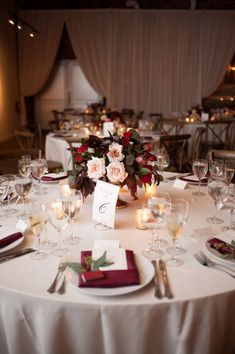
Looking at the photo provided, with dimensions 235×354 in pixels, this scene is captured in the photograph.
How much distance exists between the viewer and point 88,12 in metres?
8.40

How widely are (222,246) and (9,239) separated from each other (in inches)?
31.0

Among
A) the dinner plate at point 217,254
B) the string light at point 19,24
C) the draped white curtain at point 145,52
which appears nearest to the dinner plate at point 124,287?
the dinner plate at point 217,254

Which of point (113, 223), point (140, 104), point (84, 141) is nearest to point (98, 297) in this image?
point (113, 223)

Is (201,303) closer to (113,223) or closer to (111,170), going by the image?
(113,223)

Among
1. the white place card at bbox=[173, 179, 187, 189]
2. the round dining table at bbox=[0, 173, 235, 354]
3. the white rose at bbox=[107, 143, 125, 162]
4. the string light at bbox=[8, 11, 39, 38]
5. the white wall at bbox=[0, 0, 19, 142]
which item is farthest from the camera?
the white wall at bbox=[0, 0, 19, 142]

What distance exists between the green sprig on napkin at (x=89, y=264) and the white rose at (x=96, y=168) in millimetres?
464

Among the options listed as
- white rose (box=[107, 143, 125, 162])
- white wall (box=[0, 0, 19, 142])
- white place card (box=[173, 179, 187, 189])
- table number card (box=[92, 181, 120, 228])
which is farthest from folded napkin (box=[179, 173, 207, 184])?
white wall (box=[0, 0, 19, 142])

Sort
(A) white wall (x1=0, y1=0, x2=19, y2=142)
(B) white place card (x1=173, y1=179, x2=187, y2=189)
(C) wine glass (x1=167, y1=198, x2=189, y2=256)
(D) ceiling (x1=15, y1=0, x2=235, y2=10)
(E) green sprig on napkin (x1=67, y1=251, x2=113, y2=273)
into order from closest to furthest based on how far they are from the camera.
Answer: (E) green sprig on napkin (x1=67, y1=251, x2=113, y2=273)
(C) wine glass (x1=167, y1=198, x2=189, y2=256)
(B) white place card (x1=173, y1=179, x2=187, y2=189)
(A) white wall (x1=0, y1=0, x2=19, y2=142)
(D) ceiling (x1=15, y1=0, x2=235, y2=10)

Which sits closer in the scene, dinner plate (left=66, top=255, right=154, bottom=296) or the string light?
dinner plate (left=66, top=255, right=154, bottom=296)

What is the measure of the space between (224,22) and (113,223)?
8.30 meters

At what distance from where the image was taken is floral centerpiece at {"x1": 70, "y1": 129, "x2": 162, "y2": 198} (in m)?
1.49

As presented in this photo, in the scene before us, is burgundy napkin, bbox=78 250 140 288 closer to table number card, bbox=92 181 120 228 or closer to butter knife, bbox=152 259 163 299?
butter knife, bbox=152 259 163 299

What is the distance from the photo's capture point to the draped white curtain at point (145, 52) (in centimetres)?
832

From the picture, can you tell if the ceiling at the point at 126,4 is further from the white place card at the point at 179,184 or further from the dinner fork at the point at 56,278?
the dinner fork at the point at 56,278
